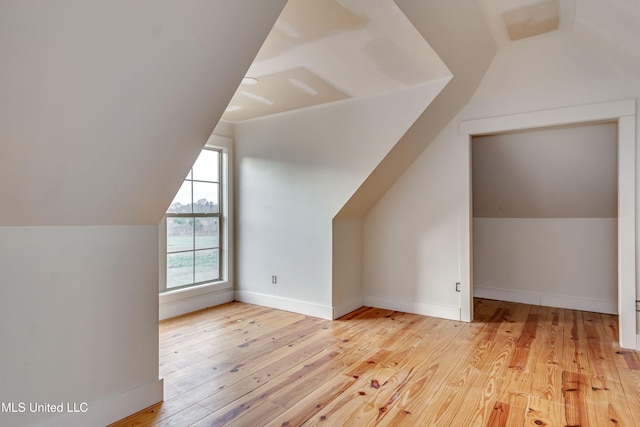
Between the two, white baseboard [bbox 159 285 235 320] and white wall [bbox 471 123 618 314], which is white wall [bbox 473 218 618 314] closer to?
white wall [bbox 471 123 618 314]

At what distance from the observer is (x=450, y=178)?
3.64 metres

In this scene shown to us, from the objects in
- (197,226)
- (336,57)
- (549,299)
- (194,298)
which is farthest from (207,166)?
(549,299)

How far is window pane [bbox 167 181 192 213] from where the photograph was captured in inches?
153

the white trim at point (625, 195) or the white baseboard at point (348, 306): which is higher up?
the white trim at point (625, 195)

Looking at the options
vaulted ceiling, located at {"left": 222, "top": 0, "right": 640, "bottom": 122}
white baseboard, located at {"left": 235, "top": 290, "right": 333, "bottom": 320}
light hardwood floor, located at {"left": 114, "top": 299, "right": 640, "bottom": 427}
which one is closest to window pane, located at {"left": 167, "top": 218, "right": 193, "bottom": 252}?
light hardwood floor, located at {"left": 114, "top": 299, "right": 640, "bottom": 427}

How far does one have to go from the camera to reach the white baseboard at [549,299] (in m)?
3.85

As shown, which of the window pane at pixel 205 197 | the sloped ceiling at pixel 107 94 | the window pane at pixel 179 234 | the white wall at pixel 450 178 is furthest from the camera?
the window pane at pixel 205 197

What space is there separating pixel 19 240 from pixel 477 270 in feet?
15.1

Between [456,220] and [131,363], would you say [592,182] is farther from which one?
[131,363]

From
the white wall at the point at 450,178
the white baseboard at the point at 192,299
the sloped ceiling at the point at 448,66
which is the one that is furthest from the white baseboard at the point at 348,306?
the white baseboard at the point at 192,299

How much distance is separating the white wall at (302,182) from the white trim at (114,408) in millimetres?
1957

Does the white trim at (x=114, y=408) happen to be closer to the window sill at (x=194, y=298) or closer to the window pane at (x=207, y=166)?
the window sill at (x=194, y=298)

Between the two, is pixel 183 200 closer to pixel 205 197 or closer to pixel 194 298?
pixel 205 197

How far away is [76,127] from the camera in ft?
4.60
